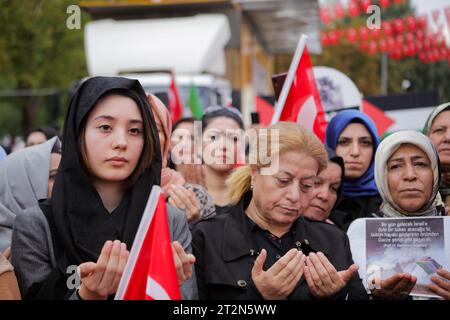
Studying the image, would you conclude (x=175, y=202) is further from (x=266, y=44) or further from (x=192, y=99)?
(x=266, y=44)

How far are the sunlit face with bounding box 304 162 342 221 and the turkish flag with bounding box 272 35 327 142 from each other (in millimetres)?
285

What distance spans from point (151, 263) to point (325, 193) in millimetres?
2155

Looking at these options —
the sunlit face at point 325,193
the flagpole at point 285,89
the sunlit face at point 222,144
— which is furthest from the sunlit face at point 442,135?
the sunlit face at point 222,144

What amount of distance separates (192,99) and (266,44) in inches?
530

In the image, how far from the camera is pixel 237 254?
3.46 m

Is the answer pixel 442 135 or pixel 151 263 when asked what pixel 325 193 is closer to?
pixel 442 135

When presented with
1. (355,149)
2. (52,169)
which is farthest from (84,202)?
(355,149)

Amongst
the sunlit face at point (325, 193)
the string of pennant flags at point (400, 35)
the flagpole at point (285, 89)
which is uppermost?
the string of pennant flags at point (400, 35)

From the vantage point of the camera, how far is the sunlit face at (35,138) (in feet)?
25.7

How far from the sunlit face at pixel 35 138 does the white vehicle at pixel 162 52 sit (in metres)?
5.47

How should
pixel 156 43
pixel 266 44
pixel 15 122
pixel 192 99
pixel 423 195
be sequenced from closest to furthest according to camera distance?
pixel 423 195, pixel 192 99, pixel 156 43, pixel 266 44, pixel 15 122

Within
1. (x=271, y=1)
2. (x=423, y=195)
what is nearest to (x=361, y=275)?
(x=423, y=195)

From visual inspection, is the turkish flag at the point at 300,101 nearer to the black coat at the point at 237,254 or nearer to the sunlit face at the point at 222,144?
the sunlit face at the point at 222,144

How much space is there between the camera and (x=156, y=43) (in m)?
14.0
